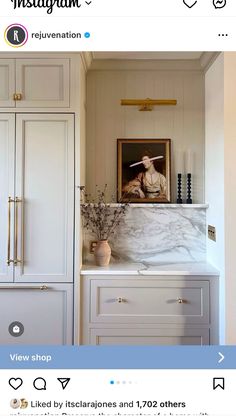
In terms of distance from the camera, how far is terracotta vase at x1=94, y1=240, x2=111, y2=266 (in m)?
2.04

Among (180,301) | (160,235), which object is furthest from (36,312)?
(160,235)

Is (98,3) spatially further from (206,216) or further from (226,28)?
(206,216)

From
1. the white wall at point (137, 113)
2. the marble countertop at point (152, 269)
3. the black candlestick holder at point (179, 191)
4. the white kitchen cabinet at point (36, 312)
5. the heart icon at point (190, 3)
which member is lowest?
the white kitchen cabinet at point (36, 312)

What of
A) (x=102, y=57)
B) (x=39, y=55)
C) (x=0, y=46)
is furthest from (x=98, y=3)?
(x=102, y=57)

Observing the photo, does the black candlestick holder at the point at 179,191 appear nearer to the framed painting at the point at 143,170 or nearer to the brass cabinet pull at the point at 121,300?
the framed painting at the point at 143,170

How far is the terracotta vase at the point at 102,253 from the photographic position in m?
2.04

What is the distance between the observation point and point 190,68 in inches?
89.1

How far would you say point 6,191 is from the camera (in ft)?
6.07
